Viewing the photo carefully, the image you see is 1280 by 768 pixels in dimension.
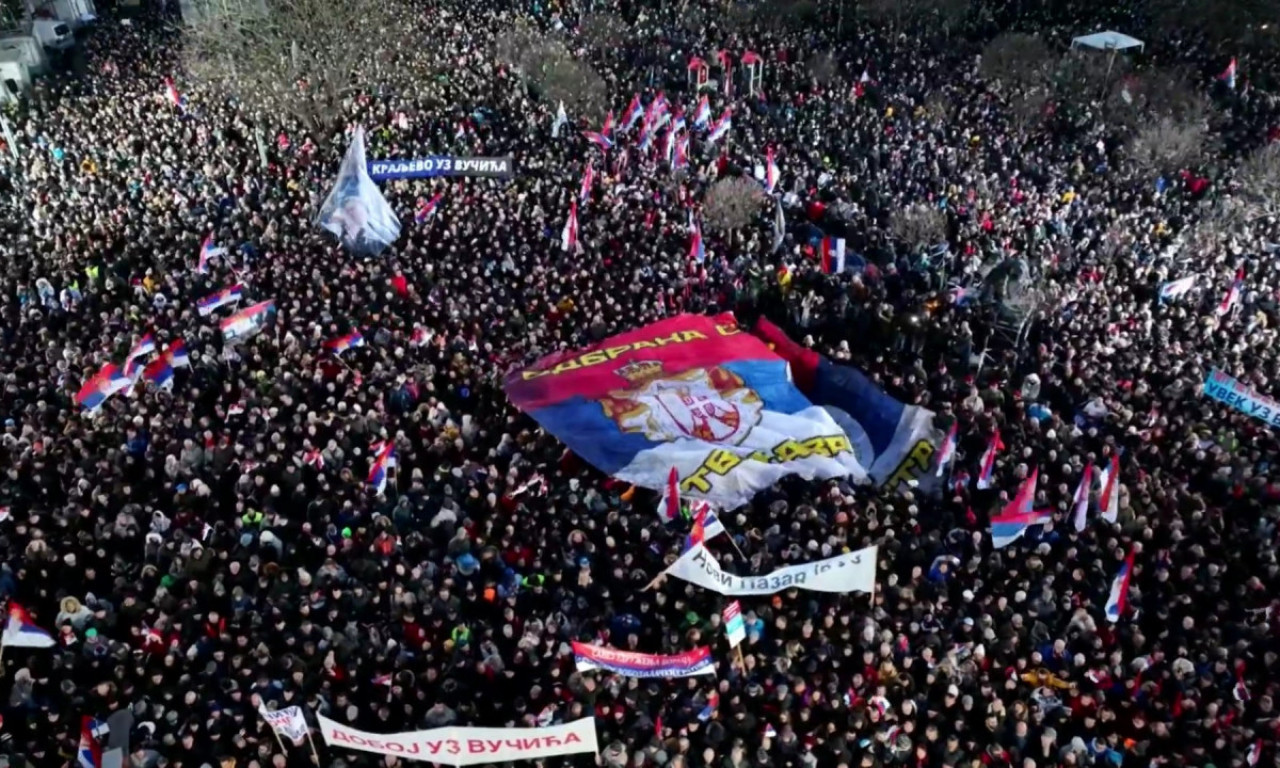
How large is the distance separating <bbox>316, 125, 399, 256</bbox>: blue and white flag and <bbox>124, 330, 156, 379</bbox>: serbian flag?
15.6ft

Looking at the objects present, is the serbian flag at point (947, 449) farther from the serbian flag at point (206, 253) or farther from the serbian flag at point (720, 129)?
the serbian flag at point (206, 253)

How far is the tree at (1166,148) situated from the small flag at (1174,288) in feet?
25.9

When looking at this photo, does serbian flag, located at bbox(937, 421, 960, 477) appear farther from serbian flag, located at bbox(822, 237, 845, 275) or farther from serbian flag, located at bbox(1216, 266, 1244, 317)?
serbian flag, located at bbox(1216, 266, 1244, 317)

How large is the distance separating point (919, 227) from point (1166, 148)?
8791 mm

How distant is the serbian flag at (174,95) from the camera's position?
2680cm

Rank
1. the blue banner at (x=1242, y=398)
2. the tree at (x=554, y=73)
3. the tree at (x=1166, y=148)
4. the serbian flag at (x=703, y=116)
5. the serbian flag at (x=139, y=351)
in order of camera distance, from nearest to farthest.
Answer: the blue banner at (x=1242, y=398) → the serbian flag at (x=139, y=351) → the serbian flag at (x=703, y=116) → the tree at (x=1166, y=148) → the tree at (x=554, y=73)

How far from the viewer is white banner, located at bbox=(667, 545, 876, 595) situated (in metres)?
10.9

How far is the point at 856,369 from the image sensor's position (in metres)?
16.5

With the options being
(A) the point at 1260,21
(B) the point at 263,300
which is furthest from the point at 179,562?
(A) the point at 1260,21

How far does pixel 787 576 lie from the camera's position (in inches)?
433

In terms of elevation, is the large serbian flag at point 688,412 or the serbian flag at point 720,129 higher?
the serbian flag at point 720,129

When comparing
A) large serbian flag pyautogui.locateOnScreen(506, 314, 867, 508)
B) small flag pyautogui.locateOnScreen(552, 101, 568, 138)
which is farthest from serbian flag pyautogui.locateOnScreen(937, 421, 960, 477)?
small flag pyautogui.locateOnScreen(552, 101, 568, 138)

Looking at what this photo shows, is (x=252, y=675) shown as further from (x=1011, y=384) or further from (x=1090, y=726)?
(x=1011, y=384)

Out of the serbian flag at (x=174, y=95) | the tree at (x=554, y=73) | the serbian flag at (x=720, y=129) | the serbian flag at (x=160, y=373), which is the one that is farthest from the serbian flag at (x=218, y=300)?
the tree at (x=554, y=73)
